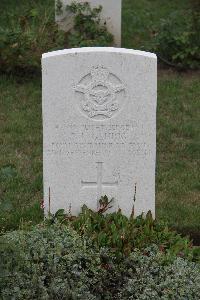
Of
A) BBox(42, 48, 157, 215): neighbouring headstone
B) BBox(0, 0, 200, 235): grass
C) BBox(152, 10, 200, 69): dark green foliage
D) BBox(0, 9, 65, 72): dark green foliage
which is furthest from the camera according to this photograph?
BBox(152, 10, 200, 69): dark green foliage

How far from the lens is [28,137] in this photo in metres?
7.15

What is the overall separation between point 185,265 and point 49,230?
31.1 inches

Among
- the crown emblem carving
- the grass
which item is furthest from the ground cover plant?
the crown emblem carving

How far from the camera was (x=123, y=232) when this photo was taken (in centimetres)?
469

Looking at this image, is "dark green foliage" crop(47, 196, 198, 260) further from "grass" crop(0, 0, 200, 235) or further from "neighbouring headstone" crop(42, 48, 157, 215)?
"grass" crop(0, 0, 200, 235)

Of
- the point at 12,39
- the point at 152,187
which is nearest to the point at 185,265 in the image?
the point at 152,187

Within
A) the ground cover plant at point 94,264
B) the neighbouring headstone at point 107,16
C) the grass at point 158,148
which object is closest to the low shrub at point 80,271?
the ground cover plant at point 94,264

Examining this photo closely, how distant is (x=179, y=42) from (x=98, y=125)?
4.19 metres

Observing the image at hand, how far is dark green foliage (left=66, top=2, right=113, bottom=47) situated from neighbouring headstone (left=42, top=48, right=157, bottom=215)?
13.2ft

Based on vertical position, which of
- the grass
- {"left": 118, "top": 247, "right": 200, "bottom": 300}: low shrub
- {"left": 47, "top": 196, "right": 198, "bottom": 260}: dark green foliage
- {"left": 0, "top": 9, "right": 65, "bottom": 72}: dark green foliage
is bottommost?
{"left": 118, "top": 247, "right": 200, "bottom": 300}: low shrub

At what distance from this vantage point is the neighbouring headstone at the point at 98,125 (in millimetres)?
4789

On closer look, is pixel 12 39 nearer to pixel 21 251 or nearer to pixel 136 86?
pixel 136 86

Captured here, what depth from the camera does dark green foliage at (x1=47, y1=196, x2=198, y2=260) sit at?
182 inches

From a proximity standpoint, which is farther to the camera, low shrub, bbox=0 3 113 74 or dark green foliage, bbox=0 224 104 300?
low shrub, bbox=0 3 113 74
